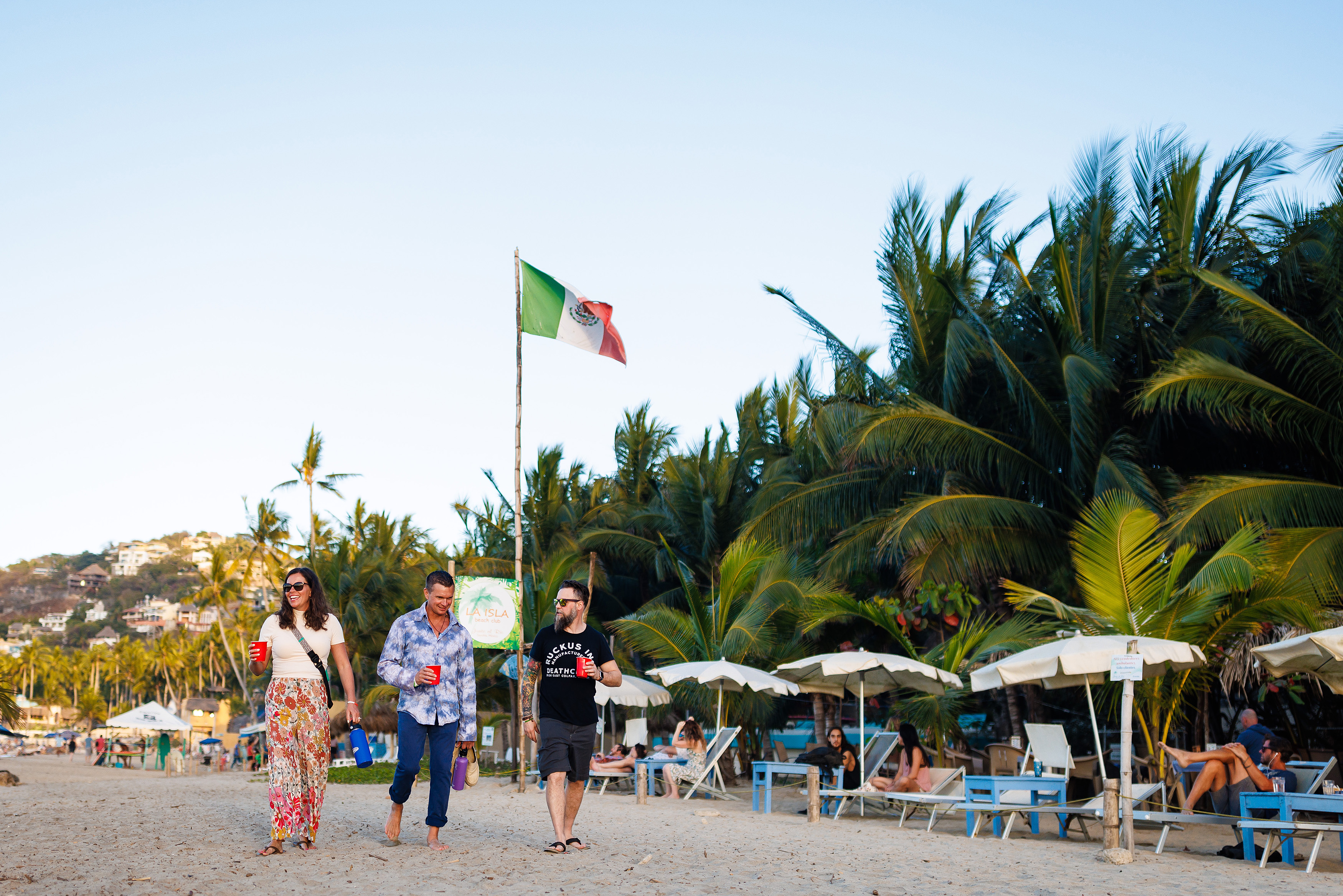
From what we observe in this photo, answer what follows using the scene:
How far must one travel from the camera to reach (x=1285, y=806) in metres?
7.35

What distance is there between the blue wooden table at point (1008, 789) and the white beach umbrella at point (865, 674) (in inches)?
69.0

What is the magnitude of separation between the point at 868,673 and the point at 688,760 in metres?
2.94

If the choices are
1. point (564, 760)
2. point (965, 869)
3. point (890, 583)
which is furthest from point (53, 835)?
point (890, 583)

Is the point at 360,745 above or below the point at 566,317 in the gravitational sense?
below

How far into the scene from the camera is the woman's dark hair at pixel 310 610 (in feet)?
19.7

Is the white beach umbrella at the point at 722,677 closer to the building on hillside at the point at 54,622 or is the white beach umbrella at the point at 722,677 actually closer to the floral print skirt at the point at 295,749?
the floral print skirt at the point at 295,749

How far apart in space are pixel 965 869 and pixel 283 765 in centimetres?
399

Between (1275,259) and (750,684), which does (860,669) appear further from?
(1275,259)

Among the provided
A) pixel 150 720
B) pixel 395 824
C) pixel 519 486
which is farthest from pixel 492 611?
pixel 150 720

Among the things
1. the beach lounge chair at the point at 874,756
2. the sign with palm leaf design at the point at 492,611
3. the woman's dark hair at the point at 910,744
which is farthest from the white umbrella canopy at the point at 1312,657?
the sign with palm leaf design at the point at 492,611

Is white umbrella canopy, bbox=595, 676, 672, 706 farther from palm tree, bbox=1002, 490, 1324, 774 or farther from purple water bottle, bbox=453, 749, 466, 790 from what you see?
purple water bottle, bbox=453, 749, 466, 790

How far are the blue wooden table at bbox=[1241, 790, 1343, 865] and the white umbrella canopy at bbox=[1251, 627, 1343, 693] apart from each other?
3.25 ft

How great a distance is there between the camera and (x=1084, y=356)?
47.6ft

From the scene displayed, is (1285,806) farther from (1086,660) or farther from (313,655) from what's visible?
(313,655)
